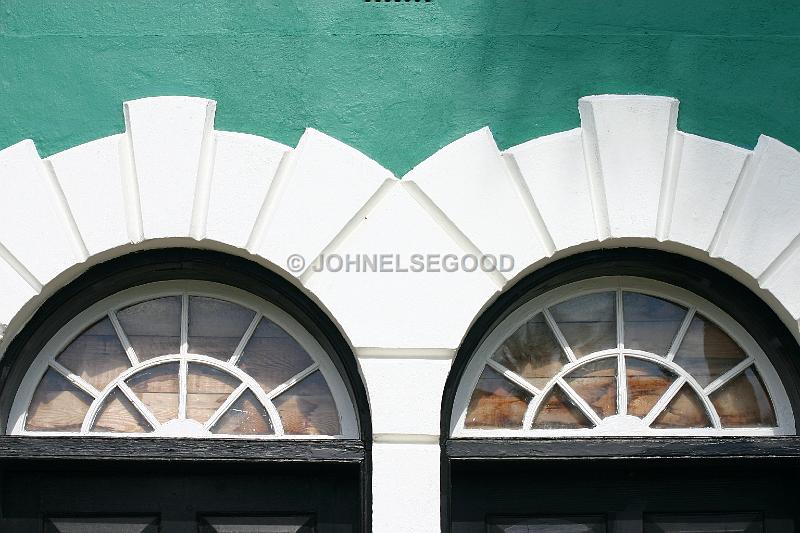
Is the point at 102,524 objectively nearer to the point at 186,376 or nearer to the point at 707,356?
the point at 186,376

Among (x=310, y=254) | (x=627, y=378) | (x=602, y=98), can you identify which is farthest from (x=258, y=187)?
(x=627, y=378)

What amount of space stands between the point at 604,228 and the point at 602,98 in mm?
521

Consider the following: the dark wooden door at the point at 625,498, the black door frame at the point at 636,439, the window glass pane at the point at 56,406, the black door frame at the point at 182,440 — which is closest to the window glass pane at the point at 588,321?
the black door frame at the point at 636,439

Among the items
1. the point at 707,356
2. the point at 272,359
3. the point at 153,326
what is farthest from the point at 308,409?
the point at 707,356

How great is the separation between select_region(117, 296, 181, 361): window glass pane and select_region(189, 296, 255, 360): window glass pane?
0.07 metres

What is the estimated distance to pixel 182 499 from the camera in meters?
4.36

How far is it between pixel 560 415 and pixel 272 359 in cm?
121

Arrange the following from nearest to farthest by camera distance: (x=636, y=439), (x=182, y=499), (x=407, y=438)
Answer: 1. (x=407, y=438)
2. (x=636, y=439)
3. (x=182, y=499)

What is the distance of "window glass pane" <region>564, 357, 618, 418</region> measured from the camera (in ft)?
14.4

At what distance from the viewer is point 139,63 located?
14.1 feet

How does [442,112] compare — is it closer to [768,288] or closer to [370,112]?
[370,112]

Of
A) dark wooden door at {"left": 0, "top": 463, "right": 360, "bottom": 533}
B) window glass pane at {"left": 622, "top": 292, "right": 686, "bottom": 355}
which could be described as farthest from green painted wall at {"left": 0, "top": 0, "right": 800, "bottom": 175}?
dark wooden door at {"left": 0, "top": 463, "right": 360, "bottom": 533}

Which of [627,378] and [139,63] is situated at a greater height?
[139,63]

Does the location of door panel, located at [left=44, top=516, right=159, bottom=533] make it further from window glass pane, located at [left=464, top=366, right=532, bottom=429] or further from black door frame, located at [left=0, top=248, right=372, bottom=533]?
window glass pane, located at [left=464, top=366, right=532, bottom=429]
